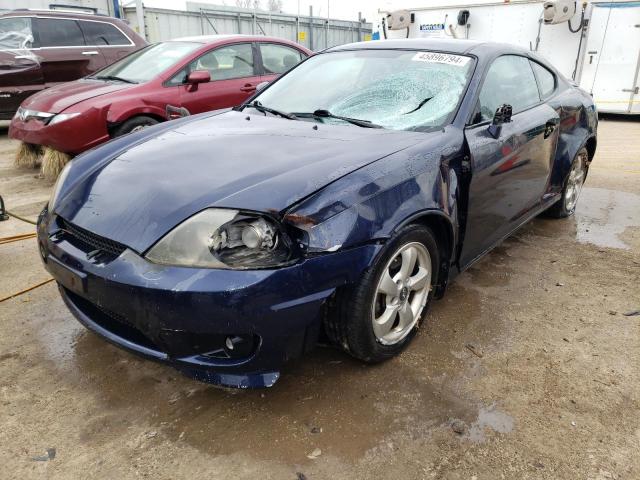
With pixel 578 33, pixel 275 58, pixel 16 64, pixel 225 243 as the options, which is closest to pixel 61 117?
pixel 275 58

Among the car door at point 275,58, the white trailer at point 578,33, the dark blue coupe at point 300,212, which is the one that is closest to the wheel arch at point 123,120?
the car door at point 275,58

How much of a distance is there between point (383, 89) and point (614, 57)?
29.3 feet

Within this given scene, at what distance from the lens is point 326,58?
3400 millimetres

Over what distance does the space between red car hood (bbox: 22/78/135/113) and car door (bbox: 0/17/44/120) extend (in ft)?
6.42

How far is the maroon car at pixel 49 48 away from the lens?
7078 mm

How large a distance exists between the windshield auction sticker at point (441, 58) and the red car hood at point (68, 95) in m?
3.52

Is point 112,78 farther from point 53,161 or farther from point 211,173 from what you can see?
point 211,173

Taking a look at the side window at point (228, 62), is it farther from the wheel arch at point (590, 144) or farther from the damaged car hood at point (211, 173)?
the wheel arch at point (590, 144)

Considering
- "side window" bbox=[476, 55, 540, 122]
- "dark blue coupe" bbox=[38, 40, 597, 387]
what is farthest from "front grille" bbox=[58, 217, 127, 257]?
"side window" bbox=[476, 55, 540, 122]

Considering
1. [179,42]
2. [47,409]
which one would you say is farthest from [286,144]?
[179,42]

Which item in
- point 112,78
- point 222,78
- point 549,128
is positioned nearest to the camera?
point 549,128

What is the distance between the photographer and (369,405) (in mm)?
2111

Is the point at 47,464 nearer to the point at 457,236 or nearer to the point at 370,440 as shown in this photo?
the point at 370,440

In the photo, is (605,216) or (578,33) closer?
(605,216)
